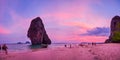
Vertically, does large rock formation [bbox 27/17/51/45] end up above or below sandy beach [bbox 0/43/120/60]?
above

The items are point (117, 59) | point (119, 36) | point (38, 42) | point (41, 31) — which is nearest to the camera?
point (117, 59)

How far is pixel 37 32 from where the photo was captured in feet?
600

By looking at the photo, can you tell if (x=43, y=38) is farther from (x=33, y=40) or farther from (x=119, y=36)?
(x=119, y=36)

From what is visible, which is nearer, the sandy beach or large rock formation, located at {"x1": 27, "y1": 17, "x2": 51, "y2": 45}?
the sandy beach

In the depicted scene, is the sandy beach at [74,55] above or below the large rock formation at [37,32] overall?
below

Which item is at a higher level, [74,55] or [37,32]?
[37,32]

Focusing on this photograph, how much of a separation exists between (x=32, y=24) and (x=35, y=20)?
422cm

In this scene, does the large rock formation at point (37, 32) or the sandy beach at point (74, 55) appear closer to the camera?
the sandy beach at point (74, 55)

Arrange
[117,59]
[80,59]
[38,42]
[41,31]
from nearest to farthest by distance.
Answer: [117,59] < [80,59] < [38,42] < [41,31]

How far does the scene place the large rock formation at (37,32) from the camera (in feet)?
592

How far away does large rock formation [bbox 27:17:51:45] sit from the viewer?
180 meters

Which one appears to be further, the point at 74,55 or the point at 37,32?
the point at 37,32

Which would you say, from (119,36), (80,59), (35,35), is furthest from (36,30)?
(80,59)

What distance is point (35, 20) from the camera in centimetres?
19025
